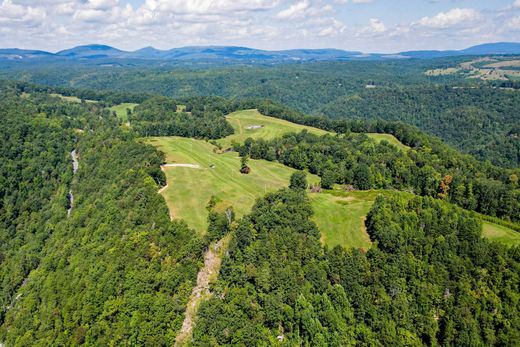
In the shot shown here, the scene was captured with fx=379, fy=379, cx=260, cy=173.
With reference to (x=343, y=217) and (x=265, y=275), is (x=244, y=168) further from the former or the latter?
(x=265, y=275)

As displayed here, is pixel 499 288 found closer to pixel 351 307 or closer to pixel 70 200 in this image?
pixel 351 307

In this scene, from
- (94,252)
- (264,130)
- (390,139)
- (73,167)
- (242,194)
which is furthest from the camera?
(264,130)

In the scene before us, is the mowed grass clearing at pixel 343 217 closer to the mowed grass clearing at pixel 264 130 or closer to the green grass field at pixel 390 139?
the green grass field at pixel 390 139

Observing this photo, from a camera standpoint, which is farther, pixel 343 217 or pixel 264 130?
pixel 264 130

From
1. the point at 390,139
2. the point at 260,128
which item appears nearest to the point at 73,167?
the point at 260,128

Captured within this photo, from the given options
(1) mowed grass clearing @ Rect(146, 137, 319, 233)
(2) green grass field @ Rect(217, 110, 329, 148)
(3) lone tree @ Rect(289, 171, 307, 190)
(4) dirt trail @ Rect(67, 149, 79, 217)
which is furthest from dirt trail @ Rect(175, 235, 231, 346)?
(2) green grass field @ Rect(217, 110, 329, 148)

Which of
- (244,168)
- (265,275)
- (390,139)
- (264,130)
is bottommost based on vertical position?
(264,130)
